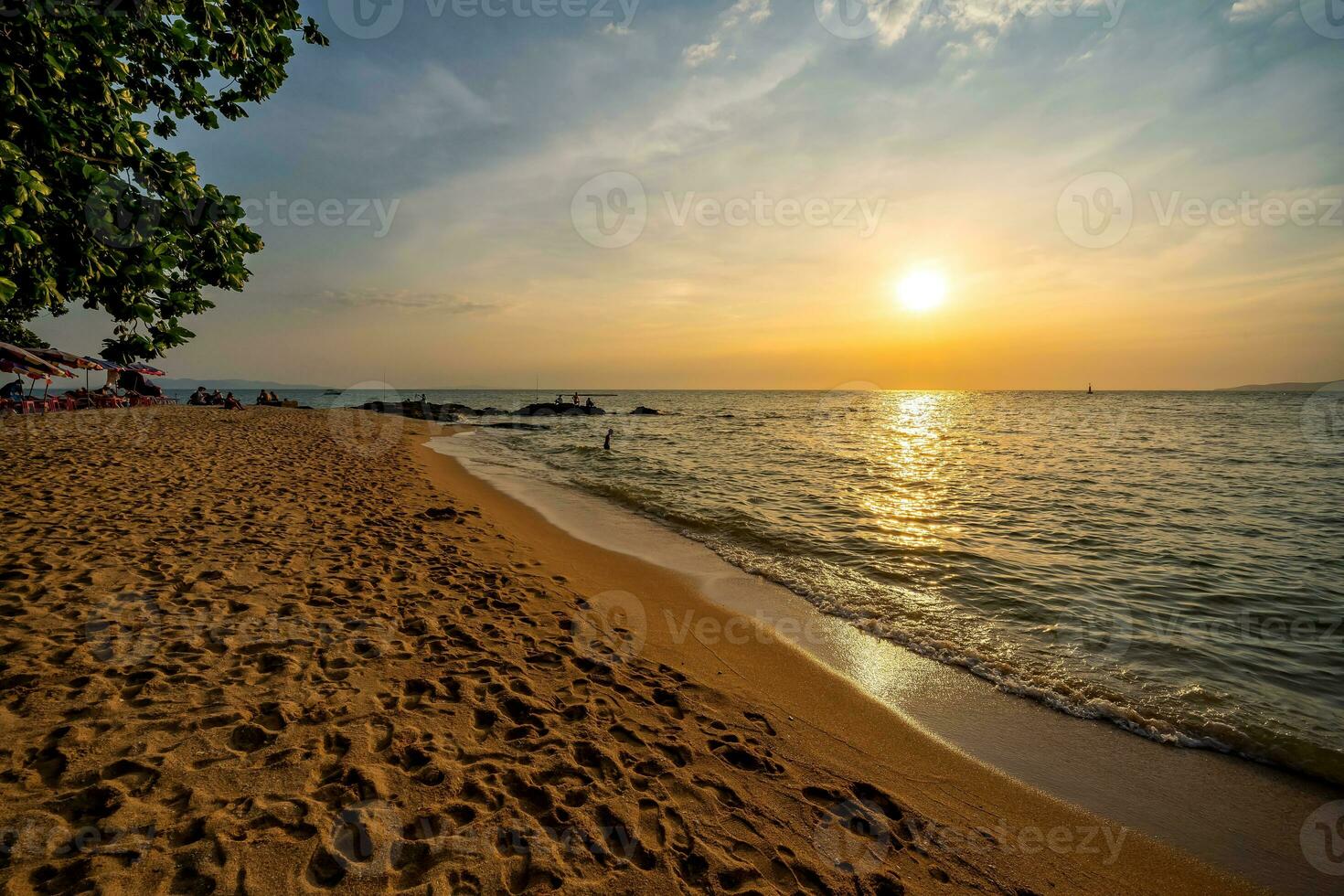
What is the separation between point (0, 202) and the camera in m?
3.12

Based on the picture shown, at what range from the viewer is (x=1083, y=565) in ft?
34.7

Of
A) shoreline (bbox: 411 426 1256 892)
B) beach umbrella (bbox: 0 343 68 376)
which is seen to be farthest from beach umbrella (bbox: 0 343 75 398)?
shoreline (bbox: 411 426 1256 892)

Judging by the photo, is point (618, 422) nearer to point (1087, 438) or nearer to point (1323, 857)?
point (1087, 438)

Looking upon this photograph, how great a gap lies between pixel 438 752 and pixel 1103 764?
6.22 m

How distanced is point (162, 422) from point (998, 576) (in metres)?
34.5

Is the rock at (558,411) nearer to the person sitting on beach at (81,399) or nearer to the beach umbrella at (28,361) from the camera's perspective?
the person sitting on beach at (81,399)

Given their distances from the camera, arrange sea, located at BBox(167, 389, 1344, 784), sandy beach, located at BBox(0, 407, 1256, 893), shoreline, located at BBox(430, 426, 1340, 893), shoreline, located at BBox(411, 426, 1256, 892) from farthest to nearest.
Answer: sea, located at BBox(167, 389, 1344, 784) < shoreline, located at BBox(430, 426, 1340, 893) < shoreline, located at BBox(411, 426, 1256, 892) < sandy beach, located at BBox(0, 407, 1256, 893)

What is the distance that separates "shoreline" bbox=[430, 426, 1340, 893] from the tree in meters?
6.66

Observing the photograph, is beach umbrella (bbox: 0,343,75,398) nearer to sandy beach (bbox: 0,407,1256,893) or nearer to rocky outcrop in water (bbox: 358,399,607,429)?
sandy beach (bbox: 0,407,1256,893)

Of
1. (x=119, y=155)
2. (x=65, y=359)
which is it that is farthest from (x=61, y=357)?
(x=119, y=155)

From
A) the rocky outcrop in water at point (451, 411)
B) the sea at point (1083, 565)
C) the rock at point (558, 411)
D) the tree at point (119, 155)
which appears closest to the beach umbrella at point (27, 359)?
the sea at point (1083, 565)

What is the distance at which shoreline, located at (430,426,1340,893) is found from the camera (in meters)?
4.19

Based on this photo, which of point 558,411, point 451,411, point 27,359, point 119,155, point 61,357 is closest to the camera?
point 119,155

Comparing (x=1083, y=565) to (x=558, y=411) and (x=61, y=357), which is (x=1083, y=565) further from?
(x=558, y=411)
